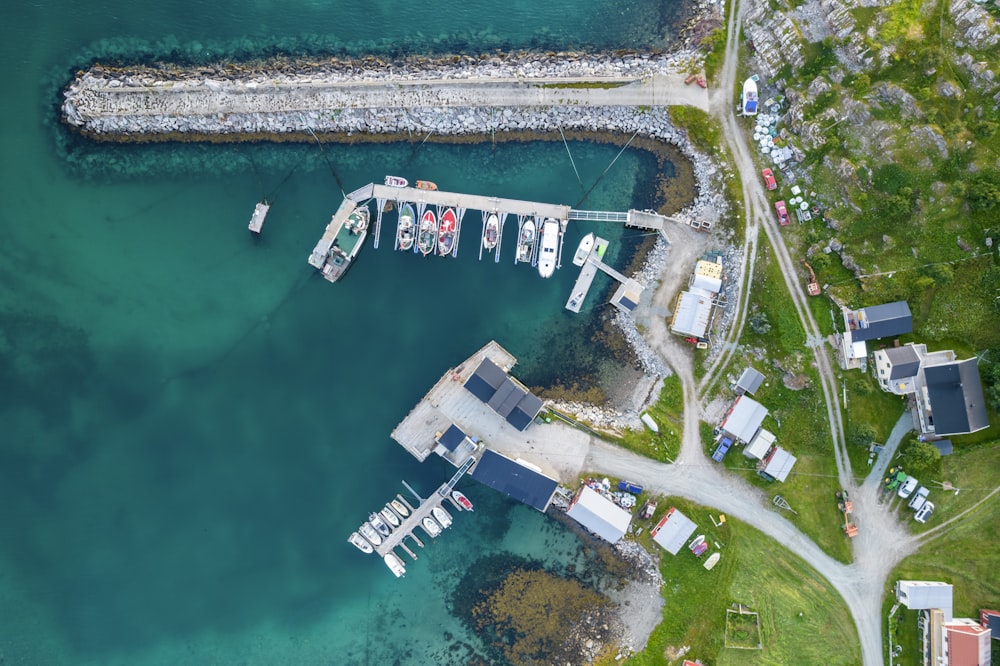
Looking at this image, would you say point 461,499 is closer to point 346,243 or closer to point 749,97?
point 346,243

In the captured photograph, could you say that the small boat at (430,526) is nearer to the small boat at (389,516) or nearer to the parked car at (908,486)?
the small boat at (389,516)

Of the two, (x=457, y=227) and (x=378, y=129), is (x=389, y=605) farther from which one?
(x=378, y=129)

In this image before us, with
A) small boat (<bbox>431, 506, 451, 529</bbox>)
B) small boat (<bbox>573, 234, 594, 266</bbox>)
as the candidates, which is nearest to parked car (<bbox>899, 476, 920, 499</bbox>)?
small boat (<bbox>573, 234, 594, 266</bbox>)

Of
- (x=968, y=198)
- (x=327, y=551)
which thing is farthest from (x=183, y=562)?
(x=968, y=198)

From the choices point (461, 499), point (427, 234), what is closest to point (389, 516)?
point (461, 499)

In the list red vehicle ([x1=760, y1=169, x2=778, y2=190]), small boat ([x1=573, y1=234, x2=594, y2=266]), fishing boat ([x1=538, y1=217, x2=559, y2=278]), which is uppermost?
red vehicle ([x1=760, y1=169, x2=778, y2=190])

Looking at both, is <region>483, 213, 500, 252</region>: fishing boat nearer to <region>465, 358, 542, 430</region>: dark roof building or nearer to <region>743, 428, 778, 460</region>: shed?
<region>465, 358, 542, 430</region>: dark roof building

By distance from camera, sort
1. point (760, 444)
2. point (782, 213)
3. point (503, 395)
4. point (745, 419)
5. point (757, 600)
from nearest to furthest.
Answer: point (760, 444), point (503, 395), point (745, 419), point (782, 213), point (757, 600)
